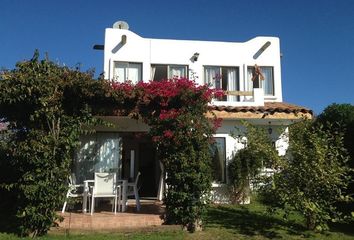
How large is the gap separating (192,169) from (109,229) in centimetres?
271

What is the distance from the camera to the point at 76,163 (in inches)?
624

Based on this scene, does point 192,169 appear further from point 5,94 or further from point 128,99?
point 5,94

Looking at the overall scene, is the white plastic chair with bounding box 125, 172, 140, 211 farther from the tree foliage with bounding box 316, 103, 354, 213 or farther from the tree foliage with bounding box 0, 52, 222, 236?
the tree foliage with bounding box 316, 103, 354, 213

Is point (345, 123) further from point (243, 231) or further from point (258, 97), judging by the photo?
point (258, 97)

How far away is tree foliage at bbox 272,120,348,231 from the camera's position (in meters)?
11.0

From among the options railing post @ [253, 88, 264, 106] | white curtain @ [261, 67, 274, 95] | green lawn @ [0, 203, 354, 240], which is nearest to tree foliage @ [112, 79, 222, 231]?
green lawn @ [0, 203, 354, 240]

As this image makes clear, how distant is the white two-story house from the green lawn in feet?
11.3

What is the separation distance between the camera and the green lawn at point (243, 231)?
10.9m

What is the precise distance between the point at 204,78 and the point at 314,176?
Result: 10.5m

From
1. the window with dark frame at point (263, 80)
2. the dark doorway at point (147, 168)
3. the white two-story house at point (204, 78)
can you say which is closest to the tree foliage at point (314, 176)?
the white two-story house at point (204, 78)

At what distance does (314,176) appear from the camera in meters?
11.1

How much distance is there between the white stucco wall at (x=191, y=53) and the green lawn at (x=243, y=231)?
28.3 feet

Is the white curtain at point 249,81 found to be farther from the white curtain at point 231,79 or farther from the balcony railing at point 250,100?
the balcony railing at point 250,100

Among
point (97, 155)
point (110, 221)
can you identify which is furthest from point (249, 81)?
point (110, 221)
